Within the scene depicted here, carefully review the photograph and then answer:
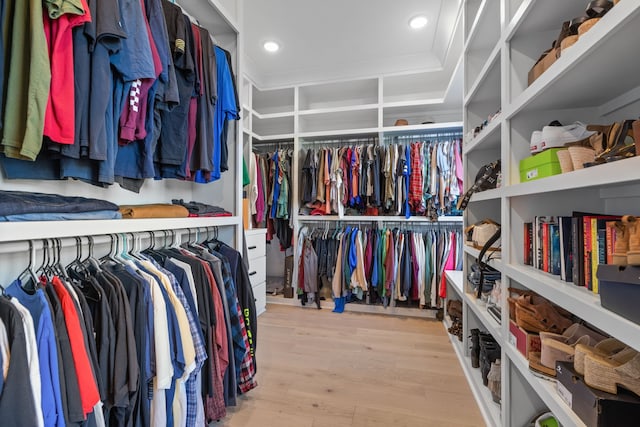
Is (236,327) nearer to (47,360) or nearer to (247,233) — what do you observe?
(47,360)

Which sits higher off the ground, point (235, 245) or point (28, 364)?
point (235, 245)

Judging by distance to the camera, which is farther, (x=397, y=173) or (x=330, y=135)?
(x=330, y=135)

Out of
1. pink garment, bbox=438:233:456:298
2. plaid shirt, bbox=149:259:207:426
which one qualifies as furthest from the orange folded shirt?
pink garment, bbox=438:233:456:298

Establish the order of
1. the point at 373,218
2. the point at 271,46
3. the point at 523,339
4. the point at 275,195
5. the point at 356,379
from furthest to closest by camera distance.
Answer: the point at 275,195 → the point at 373,218 → the point at 271,46 → the point at 356,379 → the point at 523,339

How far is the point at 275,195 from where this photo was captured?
323 centimetres

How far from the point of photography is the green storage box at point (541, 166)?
104 cm

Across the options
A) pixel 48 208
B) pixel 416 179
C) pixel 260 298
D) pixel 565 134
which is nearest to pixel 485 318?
pixel 565 134

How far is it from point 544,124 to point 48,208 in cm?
192

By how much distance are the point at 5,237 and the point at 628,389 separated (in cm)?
167

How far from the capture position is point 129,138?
1034 mm

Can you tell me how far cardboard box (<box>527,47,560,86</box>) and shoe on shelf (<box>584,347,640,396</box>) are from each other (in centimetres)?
99

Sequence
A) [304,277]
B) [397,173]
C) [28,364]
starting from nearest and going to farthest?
[28,364], [397,173], [304,277]

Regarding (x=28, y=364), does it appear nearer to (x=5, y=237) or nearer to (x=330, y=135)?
(x=5, y=237)

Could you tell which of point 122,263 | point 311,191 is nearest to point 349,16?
point 311,191
